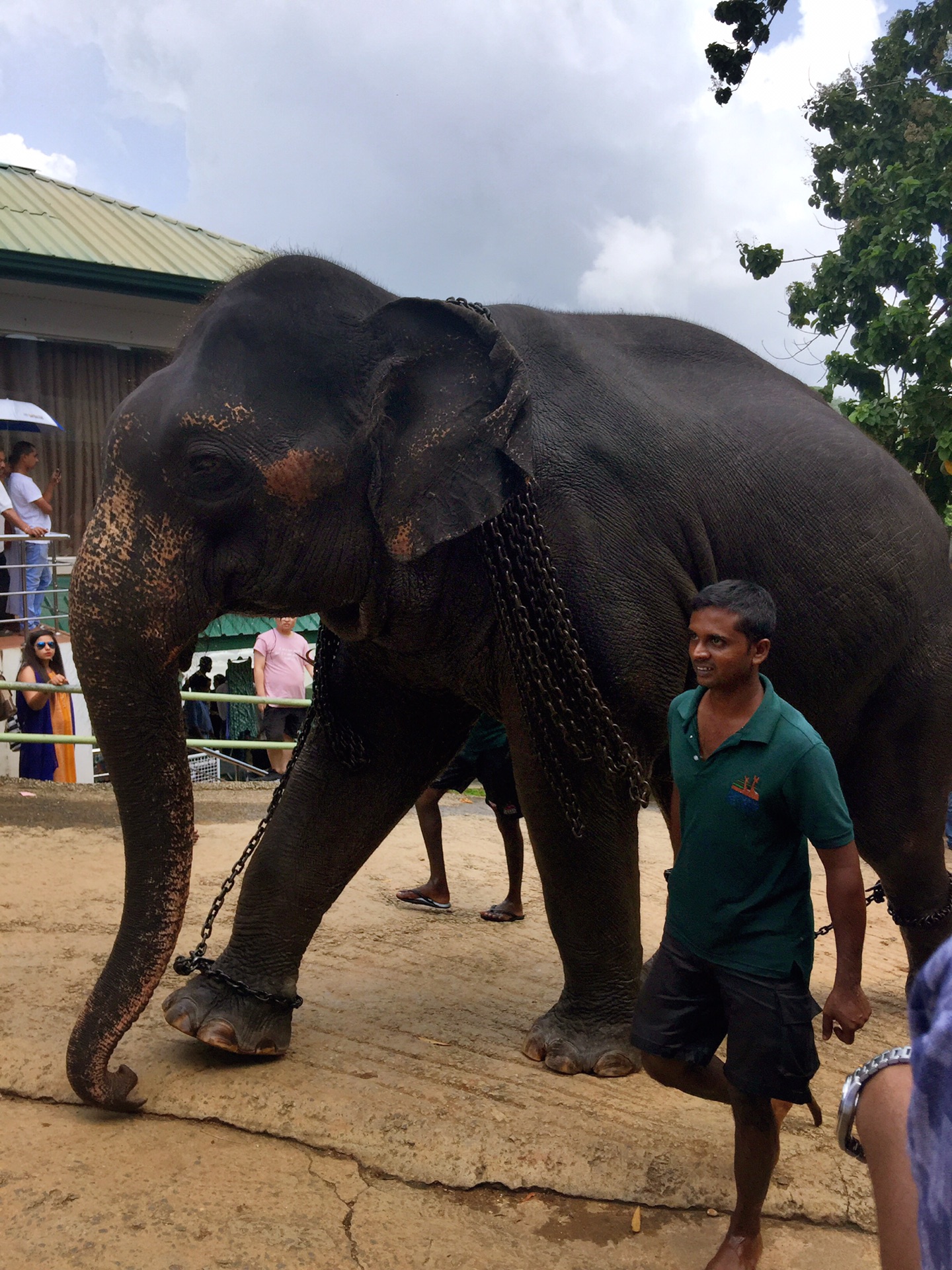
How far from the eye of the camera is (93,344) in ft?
38.9

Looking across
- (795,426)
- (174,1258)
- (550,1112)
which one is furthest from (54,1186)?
(795,426)

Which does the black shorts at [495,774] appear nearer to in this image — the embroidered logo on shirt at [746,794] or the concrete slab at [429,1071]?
the concrete slab at [429,1071]

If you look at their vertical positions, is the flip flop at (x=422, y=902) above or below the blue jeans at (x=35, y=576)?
below

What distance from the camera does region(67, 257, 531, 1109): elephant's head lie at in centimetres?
316

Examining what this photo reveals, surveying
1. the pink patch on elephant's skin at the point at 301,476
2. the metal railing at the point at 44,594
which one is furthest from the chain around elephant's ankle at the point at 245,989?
the metal railing at the point at 44,594

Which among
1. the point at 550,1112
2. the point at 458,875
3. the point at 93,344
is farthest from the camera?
the point at 93,344

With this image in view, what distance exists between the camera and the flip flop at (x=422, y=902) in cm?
563

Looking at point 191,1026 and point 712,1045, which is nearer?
point 712,1045

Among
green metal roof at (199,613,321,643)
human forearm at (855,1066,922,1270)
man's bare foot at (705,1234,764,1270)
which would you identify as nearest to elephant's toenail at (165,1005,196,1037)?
man's bare foot at (705,1234,764,1270)

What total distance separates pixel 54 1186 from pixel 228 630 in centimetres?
1077

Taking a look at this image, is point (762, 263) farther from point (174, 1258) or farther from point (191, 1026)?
point (174, 1258)

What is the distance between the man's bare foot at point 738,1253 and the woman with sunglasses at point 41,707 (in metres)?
6.03

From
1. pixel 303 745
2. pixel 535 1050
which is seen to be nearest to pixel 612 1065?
pixel 535 1050

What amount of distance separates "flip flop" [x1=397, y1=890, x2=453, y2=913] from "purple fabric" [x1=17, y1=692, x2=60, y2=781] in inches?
144
